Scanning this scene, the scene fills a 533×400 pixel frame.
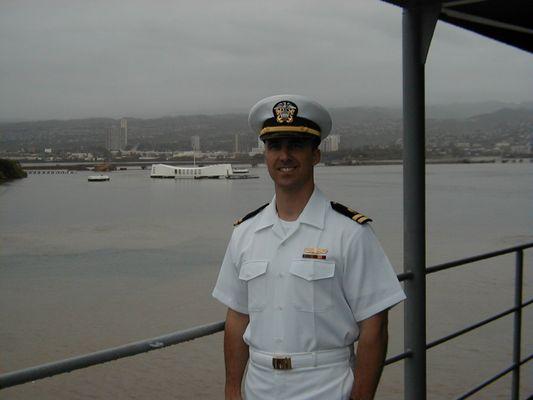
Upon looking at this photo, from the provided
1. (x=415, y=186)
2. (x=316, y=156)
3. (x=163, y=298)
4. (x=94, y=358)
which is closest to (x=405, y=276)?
(x=415, y=186)

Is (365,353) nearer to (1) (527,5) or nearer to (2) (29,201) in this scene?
(1) (527,5)

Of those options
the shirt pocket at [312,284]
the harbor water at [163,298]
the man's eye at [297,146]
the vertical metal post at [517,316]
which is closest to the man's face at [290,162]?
the man's eye at [297,146]

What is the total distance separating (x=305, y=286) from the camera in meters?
1.33

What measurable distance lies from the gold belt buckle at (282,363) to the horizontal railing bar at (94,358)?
0.23 meters

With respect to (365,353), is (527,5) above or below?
above

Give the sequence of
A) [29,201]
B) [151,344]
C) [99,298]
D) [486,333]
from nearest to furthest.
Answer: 1. [151,344]
2. [486,333]
3. [99,298]
4. [29,201]

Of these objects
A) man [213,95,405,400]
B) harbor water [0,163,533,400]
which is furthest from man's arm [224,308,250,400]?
harbor water [0,163,533,400]

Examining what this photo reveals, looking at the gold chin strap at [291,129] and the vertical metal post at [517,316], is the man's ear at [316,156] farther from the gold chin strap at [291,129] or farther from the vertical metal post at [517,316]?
the vertical metal post at [517,316]

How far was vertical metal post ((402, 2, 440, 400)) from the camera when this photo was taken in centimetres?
228

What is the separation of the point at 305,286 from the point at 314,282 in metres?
0.02

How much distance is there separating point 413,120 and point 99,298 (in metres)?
18.3

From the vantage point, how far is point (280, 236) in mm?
1375

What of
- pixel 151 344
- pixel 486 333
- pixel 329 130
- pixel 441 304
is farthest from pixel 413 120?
pixel 441 304

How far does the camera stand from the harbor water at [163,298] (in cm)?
1273
